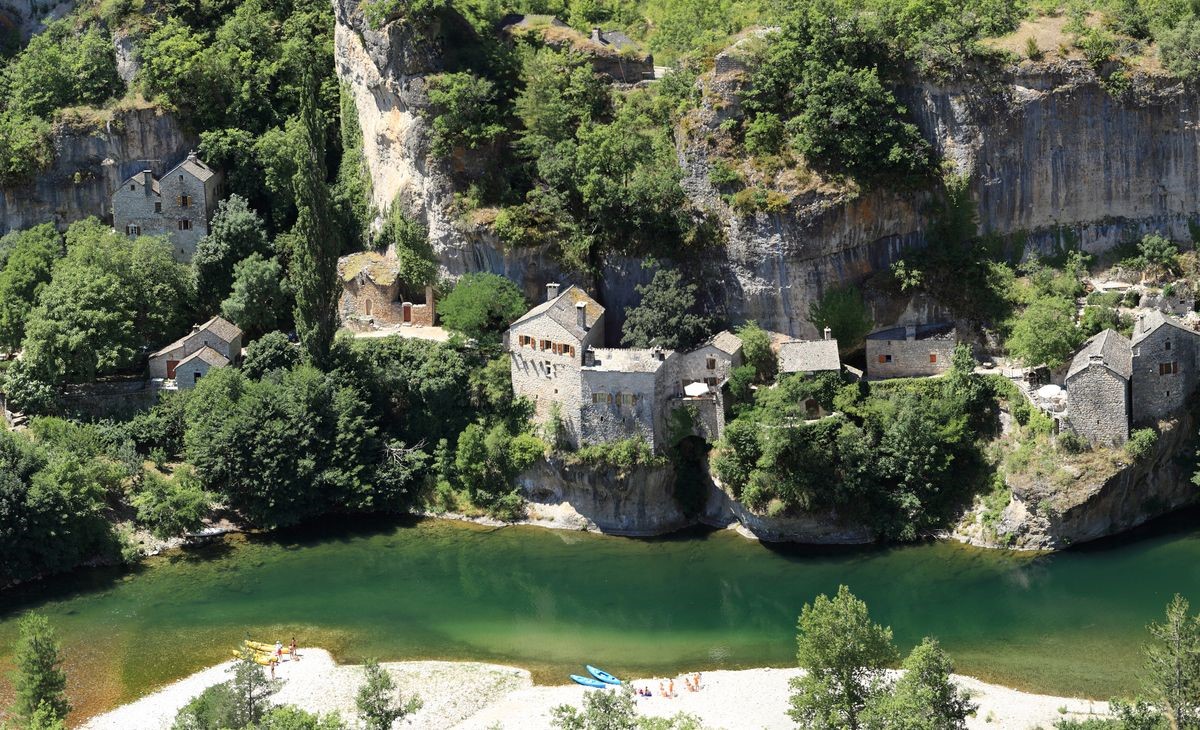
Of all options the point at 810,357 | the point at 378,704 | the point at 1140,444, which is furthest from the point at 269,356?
the point at 1140,444

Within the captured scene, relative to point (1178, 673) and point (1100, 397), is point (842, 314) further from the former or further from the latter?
point (1178, 673)

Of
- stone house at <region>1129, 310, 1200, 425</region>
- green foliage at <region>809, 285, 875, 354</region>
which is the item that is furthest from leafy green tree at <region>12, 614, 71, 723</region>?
stone house at <region>1129, 310, 1200, 425</region>

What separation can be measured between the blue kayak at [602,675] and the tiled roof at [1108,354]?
21.5m

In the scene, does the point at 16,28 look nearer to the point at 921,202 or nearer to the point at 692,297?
the point at 692,297

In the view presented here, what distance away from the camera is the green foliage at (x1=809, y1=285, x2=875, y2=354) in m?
72.7

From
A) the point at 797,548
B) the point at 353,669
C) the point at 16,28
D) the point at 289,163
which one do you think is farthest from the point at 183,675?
the point at 16,28

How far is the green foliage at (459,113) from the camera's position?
77375mm

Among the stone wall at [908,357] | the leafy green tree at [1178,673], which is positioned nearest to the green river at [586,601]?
the leafy green tree at [1178,673]

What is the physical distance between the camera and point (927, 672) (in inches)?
2030

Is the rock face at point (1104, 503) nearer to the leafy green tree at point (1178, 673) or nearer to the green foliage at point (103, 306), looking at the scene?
the leafy green tree at point (1178, 673)

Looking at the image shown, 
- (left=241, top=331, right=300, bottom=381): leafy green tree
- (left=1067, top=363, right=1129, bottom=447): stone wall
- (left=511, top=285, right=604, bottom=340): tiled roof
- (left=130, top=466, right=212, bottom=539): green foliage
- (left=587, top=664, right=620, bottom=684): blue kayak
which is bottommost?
(left=587, top=664, right=620, bottom=684): blue kayak

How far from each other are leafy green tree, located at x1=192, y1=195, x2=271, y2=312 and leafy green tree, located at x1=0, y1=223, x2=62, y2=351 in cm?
652

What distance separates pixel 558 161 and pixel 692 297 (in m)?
9.13

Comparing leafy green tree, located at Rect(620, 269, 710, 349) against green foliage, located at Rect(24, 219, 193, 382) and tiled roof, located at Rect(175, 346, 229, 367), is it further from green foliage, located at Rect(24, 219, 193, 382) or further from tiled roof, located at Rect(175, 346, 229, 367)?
green foliage, located at Rect(24, 219, 193, 382)
